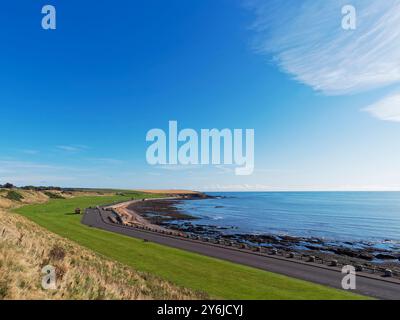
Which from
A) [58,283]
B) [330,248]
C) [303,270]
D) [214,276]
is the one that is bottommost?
[330,248]

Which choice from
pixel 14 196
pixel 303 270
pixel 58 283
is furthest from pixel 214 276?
pixel 14 196

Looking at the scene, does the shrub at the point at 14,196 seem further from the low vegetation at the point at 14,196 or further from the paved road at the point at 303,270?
the paved road at the point at 303,270

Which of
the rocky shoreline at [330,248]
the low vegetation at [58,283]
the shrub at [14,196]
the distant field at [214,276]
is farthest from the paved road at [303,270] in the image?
the shrub at [14,196]

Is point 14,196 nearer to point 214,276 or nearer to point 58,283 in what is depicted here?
point 214,276

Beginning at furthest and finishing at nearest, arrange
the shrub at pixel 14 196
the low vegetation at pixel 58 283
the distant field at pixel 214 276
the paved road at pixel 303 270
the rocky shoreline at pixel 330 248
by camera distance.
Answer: the shrub at pixel 14 196 < the rocky shoreline at pixel 330 248 < the paved road at pixel 303 270 < the distant field at pixel 214 276 < the low vegetation at pixel 58 283

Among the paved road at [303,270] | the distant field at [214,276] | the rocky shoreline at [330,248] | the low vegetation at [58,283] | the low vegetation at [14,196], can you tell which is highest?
the low vegetation at [58,283]

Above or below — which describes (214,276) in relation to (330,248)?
above

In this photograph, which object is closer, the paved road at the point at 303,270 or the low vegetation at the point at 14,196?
the paved road at the point at 303,270

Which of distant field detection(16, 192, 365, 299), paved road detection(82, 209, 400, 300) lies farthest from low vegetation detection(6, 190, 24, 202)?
paved road detection(82, 209, 400, 300)

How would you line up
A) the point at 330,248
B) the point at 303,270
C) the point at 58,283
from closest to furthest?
1. the point at 58,283
2. the point at 303,270
3. the point at 330,248

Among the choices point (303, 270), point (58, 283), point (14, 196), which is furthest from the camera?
point (14, 196)
